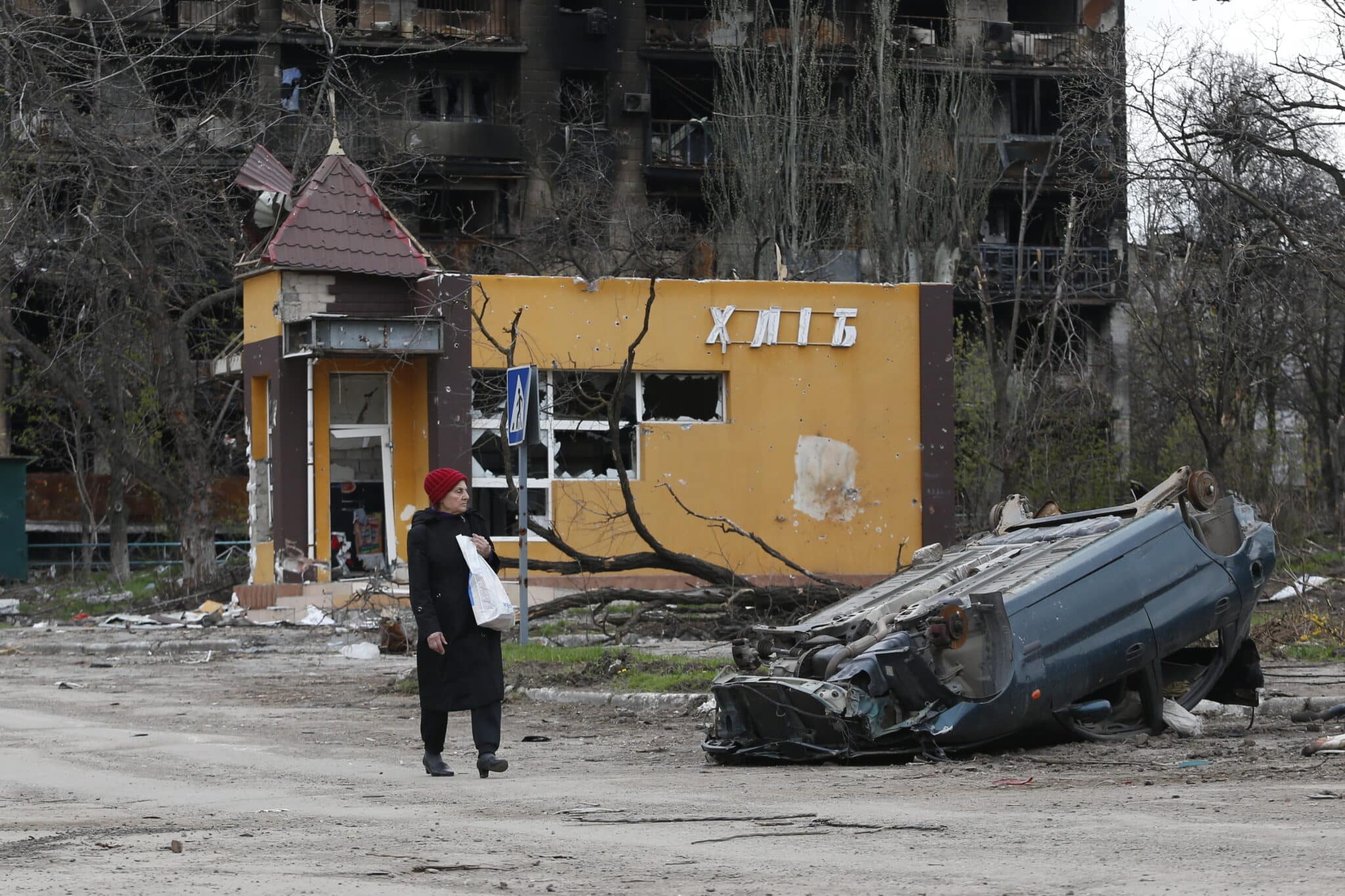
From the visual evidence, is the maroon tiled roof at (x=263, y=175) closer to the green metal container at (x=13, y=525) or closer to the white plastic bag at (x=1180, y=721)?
the green metal container at (x=13, y=525)

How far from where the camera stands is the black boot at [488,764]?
10.3 metres

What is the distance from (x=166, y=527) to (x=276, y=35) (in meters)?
13.4

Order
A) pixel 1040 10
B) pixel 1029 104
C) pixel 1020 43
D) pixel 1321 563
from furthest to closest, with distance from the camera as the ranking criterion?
pixel 1040 10 < pixel 1029 104 < pixel 1020 43 < pixel 1321 563

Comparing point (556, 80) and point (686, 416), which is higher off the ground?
point (556, 80)

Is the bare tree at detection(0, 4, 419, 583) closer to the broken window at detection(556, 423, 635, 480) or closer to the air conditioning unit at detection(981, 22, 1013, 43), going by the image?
the broken window at detection(556, 423, 635, 480)

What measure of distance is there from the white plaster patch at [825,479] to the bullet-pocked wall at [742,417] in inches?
0.9

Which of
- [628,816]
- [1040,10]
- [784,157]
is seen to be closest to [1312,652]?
[628,816]

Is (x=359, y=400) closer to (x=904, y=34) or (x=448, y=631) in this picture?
(x=448, y=631)

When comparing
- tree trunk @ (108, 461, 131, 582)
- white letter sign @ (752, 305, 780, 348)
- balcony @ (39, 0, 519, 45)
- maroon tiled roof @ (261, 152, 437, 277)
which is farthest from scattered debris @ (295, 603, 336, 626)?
balcony @ (39, 0, 519, 45)

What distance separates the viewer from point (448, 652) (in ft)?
34.3

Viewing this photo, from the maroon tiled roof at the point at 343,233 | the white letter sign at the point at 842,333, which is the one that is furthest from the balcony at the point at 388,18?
the white letter sign at the point at 842,333

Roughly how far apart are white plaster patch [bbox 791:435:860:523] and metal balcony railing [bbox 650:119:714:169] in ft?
74.7

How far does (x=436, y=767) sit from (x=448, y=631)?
2.51ft

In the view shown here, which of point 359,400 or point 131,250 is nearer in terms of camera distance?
point 359,400
